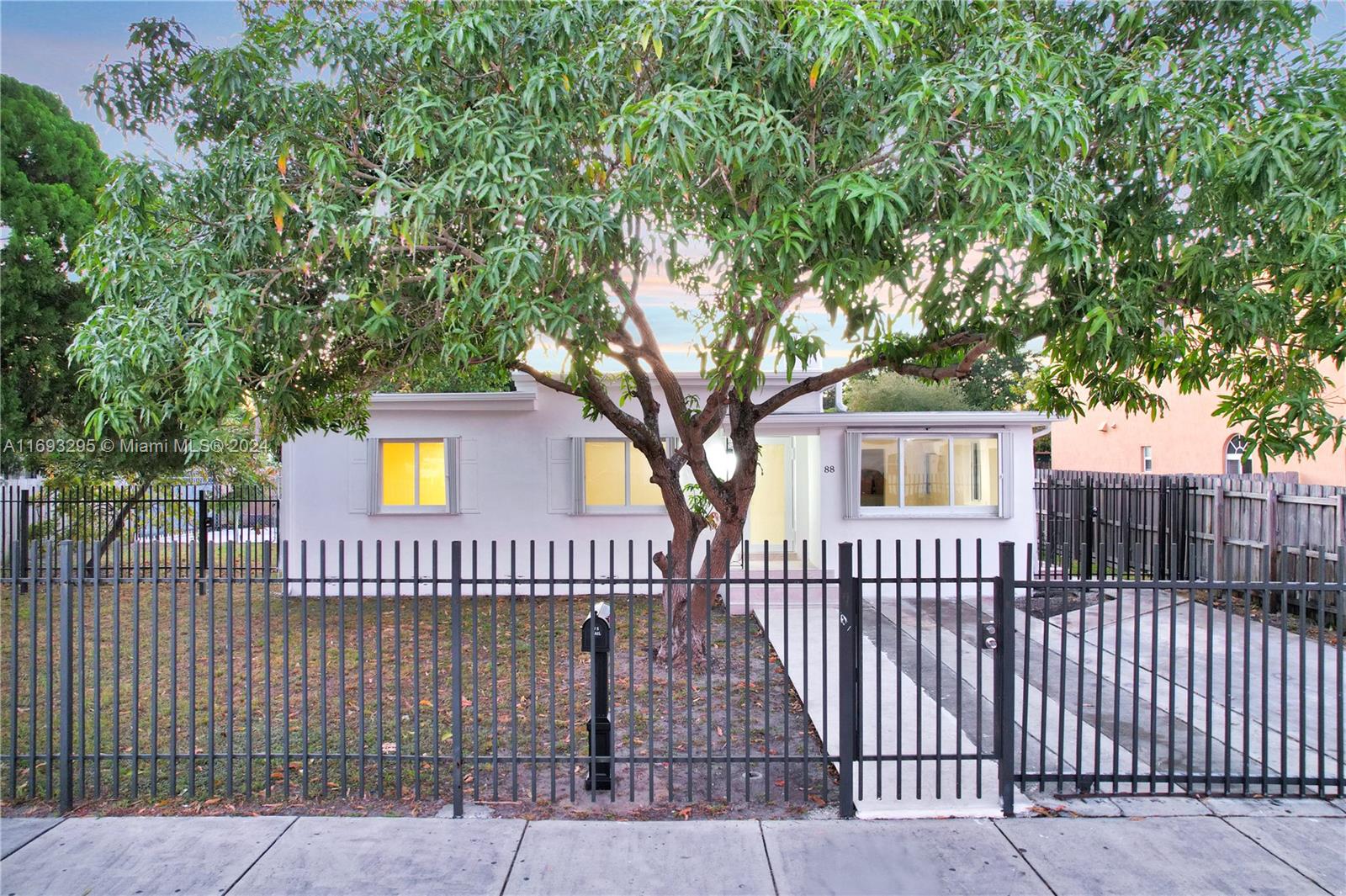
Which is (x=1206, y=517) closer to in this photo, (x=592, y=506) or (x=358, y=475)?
(x=592, y=506)

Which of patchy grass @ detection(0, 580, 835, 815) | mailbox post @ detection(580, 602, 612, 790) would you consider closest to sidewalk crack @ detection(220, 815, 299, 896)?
patchy grass @ detection(0, 580, 835, 815)

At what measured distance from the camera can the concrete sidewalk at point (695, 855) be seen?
13.0 feet

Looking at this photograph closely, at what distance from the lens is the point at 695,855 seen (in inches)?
167

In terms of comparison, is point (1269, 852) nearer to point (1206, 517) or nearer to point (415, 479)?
point (1206, 517)

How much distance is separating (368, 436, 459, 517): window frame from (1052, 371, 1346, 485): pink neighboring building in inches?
511

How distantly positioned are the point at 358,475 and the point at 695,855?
31.3ft

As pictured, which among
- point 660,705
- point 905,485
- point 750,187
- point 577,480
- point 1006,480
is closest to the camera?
point 750,187

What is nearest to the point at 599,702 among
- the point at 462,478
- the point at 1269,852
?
the point at 1269,852

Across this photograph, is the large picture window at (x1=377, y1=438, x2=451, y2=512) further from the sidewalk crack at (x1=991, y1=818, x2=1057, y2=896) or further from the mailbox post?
the sidewalk crack at (x1=991, y1=818, x2=1057, y2=896)

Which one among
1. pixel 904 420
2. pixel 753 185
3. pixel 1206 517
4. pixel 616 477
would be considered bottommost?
pixel 1206 517

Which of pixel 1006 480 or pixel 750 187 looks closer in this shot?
pixel 750 187

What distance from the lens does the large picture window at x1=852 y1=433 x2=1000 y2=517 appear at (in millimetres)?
12812

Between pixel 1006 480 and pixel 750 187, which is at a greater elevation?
pixel 750 187

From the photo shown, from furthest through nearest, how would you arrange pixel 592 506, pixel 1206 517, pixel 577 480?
pixel 592 506
pixel 577 480
pixel 1206 517
